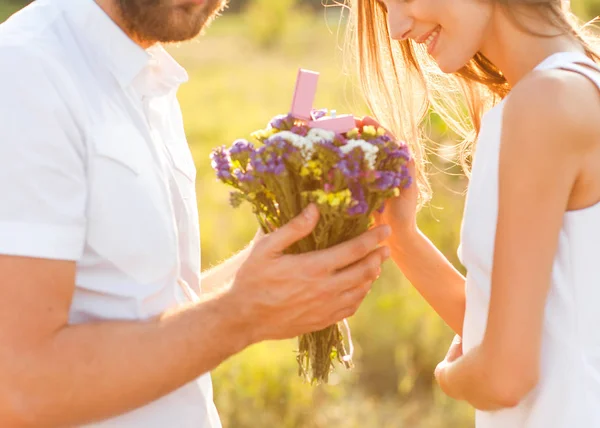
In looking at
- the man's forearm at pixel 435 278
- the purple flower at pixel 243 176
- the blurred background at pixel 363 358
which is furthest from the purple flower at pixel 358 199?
the blurred background at pixel 363 358

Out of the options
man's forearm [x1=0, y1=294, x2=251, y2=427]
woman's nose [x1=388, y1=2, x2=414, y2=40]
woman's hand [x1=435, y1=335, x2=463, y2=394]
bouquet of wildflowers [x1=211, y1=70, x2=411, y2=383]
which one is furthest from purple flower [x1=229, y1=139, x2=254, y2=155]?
woman's hand [x1=435, y1=335, x2=463, y2=394]

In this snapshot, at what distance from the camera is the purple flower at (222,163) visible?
2.22m

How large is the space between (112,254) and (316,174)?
0.48 m

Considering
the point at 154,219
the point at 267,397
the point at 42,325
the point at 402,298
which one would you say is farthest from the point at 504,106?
the point at 402,298

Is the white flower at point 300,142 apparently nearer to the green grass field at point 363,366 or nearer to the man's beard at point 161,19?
the man's beard at point 161,19

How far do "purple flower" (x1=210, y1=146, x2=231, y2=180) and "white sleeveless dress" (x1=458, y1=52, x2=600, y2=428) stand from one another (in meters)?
0.56

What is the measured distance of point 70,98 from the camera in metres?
2.04

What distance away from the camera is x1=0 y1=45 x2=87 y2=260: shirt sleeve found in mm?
1926

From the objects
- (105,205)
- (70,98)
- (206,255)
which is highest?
(70,98)

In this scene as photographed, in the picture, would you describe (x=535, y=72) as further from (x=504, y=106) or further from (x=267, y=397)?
(x=267, y=397)

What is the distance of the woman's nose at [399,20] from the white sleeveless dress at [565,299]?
308 millimetres

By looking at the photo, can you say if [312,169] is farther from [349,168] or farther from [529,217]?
[529,217]

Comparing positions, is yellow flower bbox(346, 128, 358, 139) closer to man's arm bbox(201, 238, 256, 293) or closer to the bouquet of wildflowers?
the bouquet of wildflowers

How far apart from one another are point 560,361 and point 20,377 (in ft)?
3.73
